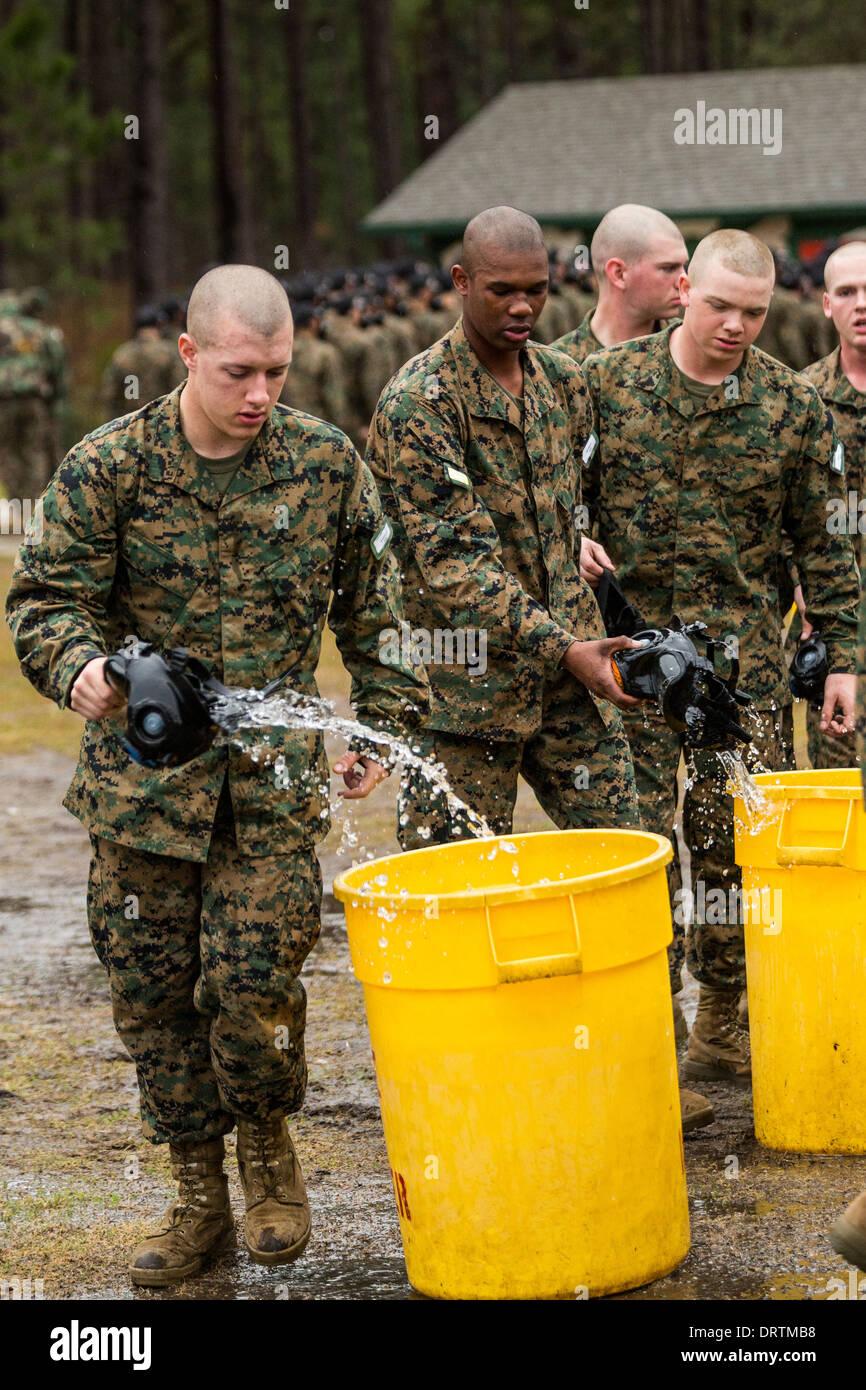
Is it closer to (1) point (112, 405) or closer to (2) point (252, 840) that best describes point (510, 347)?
(2) point (252, 840)

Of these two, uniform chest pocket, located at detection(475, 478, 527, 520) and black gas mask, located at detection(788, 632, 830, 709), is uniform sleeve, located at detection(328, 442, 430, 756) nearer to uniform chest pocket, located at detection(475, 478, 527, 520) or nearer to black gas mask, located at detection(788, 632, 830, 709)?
uniform chest pocket, located at detection(475, 478, 527, 520)

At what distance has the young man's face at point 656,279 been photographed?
20.2ft

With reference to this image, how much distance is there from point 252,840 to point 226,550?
61cm

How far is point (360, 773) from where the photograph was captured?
4.14 metres

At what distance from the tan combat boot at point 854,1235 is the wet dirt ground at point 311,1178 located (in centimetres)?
45

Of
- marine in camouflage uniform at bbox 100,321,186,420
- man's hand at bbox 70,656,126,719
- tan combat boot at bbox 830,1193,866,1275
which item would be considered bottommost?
tan combat boot at bbox 830,1193,866,1275

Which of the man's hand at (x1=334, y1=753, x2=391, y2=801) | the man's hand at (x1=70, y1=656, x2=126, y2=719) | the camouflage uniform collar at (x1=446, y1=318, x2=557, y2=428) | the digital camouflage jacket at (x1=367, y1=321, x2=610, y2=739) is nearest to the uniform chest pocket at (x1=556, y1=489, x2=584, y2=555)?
the digital camouflage jacket at (x1=367, y1=321, x2=610, y2=739)

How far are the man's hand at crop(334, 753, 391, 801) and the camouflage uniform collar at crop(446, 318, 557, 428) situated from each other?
99 centimetres

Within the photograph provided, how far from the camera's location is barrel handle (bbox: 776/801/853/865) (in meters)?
4.31

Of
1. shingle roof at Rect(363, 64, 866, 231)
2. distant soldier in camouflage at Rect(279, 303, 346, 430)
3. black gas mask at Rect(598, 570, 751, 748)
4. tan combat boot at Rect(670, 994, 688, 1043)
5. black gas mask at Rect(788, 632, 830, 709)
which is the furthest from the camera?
shingle roof at Rect(363, 64, 866, 231)

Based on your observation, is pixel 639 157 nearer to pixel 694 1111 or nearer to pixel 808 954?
pixel 694 1111

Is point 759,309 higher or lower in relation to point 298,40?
lower
